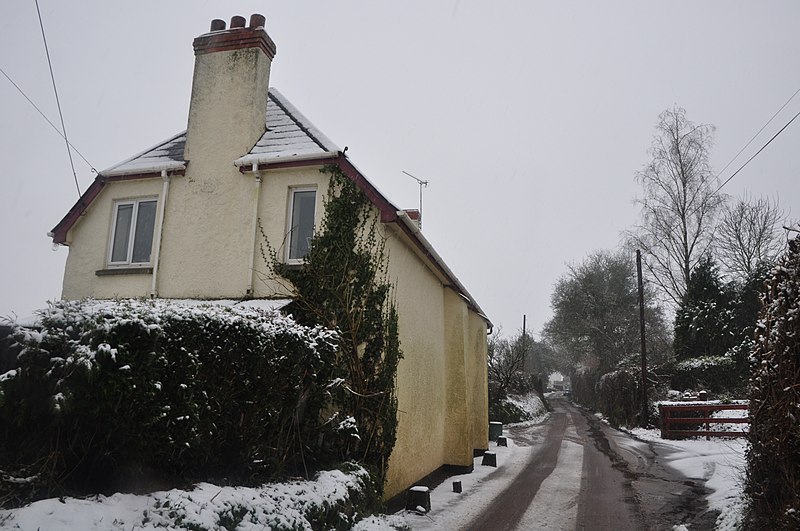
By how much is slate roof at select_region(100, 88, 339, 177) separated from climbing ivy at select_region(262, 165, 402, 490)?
61cm

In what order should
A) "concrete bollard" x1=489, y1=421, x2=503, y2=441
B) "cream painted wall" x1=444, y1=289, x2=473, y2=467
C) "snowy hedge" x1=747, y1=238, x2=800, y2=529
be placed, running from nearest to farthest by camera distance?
"snowy hedge" x1=747, y1=238, x2=800, y2=529 → "cream painted wall" x1=444, y1=289, x2=473, y2=467 → "concrete bollard" x1=489, y1=421, x2=503, y2=441

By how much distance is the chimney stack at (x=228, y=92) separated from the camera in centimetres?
983

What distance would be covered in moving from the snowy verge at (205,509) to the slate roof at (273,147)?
5425 mm

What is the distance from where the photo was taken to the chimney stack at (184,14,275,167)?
32.2 ft

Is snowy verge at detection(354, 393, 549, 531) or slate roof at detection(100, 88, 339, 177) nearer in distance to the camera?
snowy verge at detection(354, 393, 549, 531)

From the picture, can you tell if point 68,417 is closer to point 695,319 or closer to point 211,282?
point 211,282

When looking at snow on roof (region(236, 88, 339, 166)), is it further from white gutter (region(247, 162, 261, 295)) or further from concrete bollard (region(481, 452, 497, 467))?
concrete bollard (region(481, 452, 497, 467))

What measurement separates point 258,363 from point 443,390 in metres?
8.12

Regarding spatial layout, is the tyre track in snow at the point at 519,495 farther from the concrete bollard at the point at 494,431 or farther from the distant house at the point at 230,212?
the concrete bollard at the point at 494,431

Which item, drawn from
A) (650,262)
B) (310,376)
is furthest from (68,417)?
(650,262)

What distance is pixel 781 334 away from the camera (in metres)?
5.52

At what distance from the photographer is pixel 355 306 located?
8258 mm

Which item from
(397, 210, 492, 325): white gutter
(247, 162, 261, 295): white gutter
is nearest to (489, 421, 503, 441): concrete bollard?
(397, 210, 492, 325): white gutter

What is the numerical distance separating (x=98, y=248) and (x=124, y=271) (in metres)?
0.91
